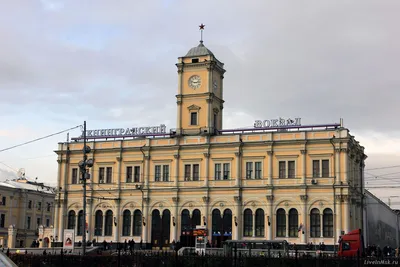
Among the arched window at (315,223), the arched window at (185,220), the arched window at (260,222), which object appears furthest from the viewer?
the arched window at (185,220)

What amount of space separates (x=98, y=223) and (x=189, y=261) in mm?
48317

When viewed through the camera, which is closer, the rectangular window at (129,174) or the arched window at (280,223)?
the arched window at (280,223)

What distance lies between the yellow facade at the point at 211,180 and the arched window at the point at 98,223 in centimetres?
13

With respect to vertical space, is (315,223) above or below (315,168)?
below

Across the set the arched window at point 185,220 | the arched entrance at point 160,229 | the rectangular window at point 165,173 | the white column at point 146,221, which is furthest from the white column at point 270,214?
the white column at point 146,221

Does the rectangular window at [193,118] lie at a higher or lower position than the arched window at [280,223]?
higher

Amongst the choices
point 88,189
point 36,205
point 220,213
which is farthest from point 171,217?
point 36,205

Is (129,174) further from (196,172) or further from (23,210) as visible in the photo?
(23,210)

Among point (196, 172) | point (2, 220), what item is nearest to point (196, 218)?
point (196, 172)

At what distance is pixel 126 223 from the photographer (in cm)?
7712

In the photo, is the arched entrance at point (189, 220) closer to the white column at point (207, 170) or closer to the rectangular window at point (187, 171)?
the white column at point (207, 170)

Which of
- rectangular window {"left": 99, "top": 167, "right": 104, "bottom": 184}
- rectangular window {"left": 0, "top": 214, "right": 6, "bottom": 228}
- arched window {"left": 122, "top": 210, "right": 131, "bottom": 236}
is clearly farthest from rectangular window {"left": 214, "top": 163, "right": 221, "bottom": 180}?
rectangular window {"left": 0, "top": 214, "right": 6, "bottom": 228}

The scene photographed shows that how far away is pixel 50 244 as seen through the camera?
8100 cm

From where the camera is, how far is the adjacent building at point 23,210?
316 ft
